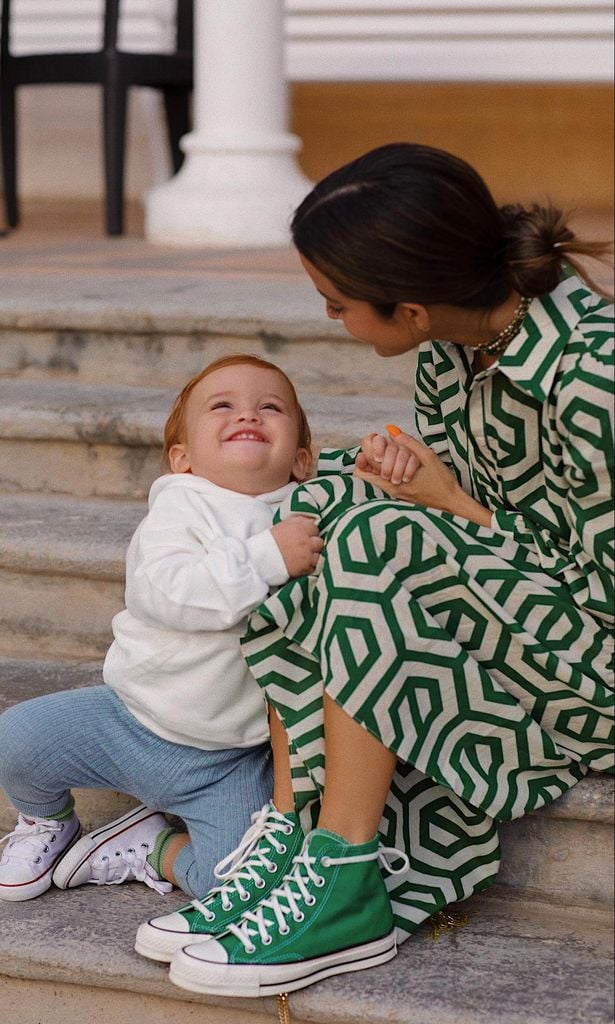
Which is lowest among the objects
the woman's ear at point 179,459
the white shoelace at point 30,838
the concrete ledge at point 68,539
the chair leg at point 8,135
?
the white shoelace at point 30,838

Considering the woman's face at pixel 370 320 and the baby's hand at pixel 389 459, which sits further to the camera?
the baby's hand at pixel 389 459

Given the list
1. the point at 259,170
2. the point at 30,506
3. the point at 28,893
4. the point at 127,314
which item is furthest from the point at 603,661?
the point at 259,170

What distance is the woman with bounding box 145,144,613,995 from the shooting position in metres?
1.63

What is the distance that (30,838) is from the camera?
196 centimetres

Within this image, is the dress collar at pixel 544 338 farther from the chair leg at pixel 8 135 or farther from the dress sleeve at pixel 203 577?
the chair leg at pixel 8 135

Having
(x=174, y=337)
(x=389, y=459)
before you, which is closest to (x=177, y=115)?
(x=174, y=337)

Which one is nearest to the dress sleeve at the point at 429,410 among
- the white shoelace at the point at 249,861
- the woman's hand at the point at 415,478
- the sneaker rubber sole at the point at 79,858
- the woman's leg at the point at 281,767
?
the woman's hand at the point at 415,478

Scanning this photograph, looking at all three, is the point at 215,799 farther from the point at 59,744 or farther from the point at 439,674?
the point at 439,674

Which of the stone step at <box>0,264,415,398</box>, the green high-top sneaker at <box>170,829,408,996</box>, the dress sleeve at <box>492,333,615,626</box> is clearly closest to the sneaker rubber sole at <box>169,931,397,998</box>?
the green high-top sneaker at <box>170,829,408,996</box>

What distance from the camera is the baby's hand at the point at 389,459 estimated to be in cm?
185

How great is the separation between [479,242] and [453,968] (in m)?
0.89

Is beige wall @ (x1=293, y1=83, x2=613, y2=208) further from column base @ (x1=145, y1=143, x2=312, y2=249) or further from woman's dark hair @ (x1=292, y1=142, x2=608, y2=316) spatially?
woman's dark hair @ (x1=292, y1=142, x2=608, y2=316)

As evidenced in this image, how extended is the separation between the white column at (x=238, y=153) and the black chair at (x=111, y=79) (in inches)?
11.0

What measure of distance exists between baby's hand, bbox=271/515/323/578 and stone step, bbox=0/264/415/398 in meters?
1.07
